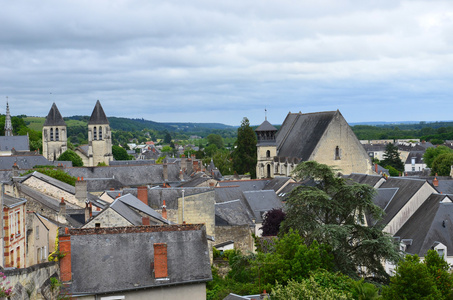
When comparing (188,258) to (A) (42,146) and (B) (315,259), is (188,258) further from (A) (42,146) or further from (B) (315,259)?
(A) (42,146)

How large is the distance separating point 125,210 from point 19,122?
10484 cm

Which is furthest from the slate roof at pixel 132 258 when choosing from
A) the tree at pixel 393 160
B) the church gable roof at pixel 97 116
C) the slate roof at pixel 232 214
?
the tree at pixel 393 160

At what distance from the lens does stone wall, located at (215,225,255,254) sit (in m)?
34.7

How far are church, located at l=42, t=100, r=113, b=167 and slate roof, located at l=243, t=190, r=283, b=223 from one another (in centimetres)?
5768

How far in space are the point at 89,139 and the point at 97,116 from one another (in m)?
4.52

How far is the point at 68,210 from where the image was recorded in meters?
32.9

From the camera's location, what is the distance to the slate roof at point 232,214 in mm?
39906

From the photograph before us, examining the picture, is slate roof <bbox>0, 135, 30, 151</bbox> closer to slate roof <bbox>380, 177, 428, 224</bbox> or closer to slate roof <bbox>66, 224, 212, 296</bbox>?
slate roof <bbox>380, 177, 428, 224</bbox>

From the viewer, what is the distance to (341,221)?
88.0ft

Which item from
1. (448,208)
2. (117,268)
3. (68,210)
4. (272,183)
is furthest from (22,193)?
(272,183)

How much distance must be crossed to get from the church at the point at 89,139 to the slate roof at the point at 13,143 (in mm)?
7668

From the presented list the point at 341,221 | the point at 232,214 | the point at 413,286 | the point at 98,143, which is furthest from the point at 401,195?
the point at 98,143

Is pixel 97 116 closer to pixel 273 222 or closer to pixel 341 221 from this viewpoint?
pixel 273 222

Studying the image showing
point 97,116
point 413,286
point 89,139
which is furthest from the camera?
point 97,116
